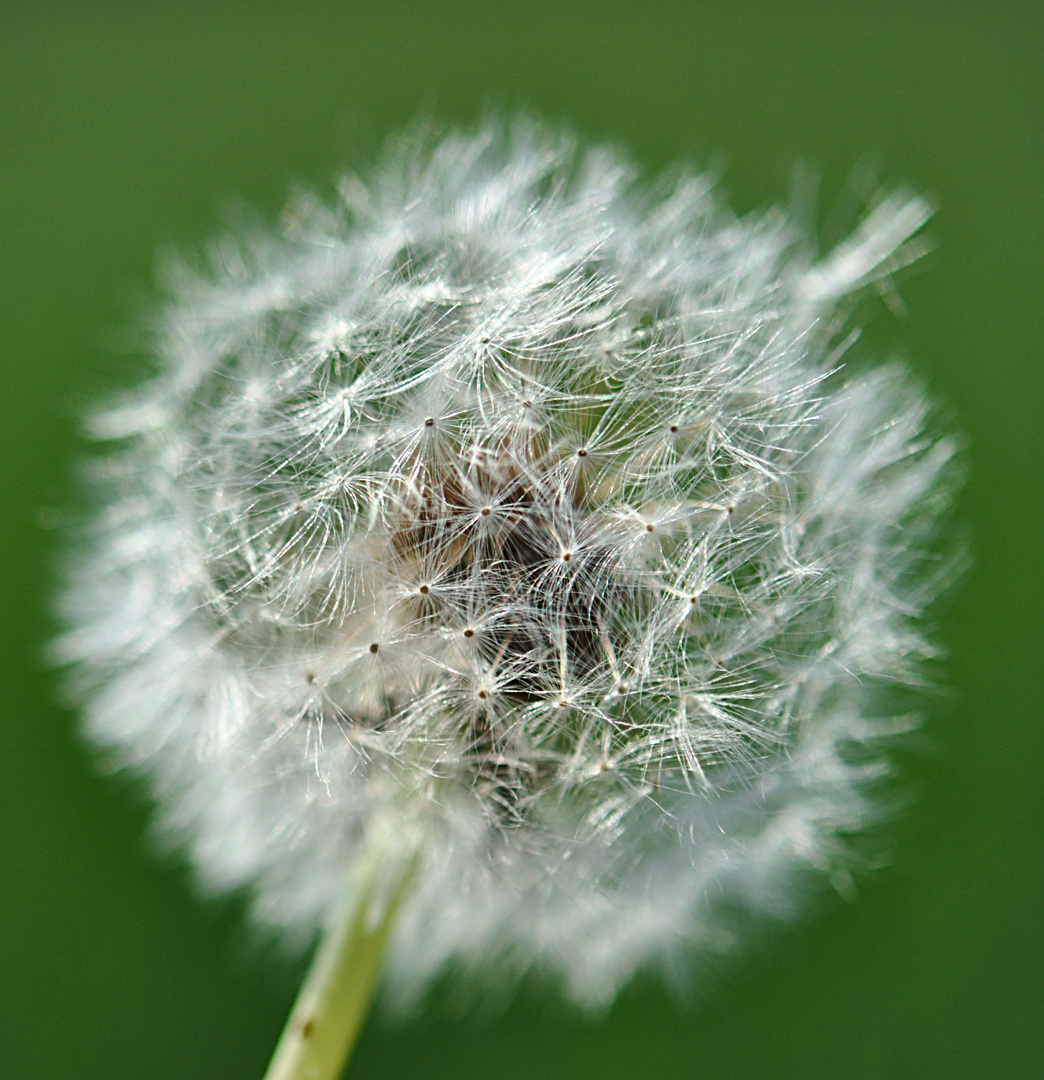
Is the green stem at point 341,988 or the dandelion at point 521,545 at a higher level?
the dandelion at point 521,545

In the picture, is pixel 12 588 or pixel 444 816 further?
pixel 12 588

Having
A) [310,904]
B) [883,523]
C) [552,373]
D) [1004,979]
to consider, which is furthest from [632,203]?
[1004,979]

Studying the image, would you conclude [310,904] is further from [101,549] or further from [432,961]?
[101,549]

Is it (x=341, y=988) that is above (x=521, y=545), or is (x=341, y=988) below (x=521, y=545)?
below

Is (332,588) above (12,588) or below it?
below

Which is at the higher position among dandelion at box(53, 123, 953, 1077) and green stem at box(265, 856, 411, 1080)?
dandelion at box(53, 123, 953, 1077)
